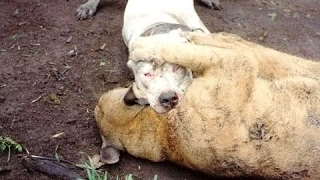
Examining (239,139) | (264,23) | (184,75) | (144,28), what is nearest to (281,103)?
(239,139)

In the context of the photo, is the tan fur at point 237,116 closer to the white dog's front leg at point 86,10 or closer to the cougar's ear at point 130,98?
the cougar's ear at point 130,98

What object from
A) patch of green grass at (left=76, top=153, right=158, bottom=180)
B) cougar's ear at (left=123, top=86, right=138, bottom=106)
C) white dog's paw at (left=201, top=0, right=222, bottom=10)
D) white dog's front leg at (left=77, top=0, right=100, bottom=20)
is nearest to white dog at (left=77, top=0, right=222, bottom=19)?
white dog's front leg at (left=77, top=0, right=100, bottom=20)

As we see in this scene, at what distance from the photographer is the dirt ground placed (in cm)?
466

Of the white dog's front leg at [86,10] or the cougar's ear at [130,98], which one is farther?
the white dog's front leg at [86,10]

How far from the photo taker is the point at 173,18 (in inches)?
207

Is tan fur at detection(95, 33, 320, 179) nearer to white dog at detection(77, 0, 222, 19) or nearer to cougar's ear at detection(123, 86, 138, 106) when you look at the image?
cougar's ear at detection(123, 86, 138, 106)

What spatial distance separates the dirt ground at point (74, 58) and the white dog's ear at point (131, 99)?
453 millimetres

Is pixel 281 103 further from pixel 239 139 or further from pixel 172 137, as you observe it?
pixel 172 137

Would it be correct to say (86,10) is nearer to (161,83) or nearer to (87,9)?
(87,9)

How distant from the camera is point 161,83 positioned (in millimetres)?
4078

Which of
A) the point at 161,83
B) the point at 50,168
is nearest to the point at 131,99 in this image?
A: the point at 161,83

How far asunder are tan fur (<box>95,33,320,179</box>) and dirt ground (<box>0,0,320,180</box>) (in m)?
0.43

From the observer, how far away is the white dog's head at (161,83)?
3969 millimetres

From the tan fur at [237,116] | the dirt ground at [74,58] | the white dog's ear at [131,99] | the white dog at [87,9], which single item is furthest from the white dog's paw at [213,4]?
the white dog's ear at [131,99]
